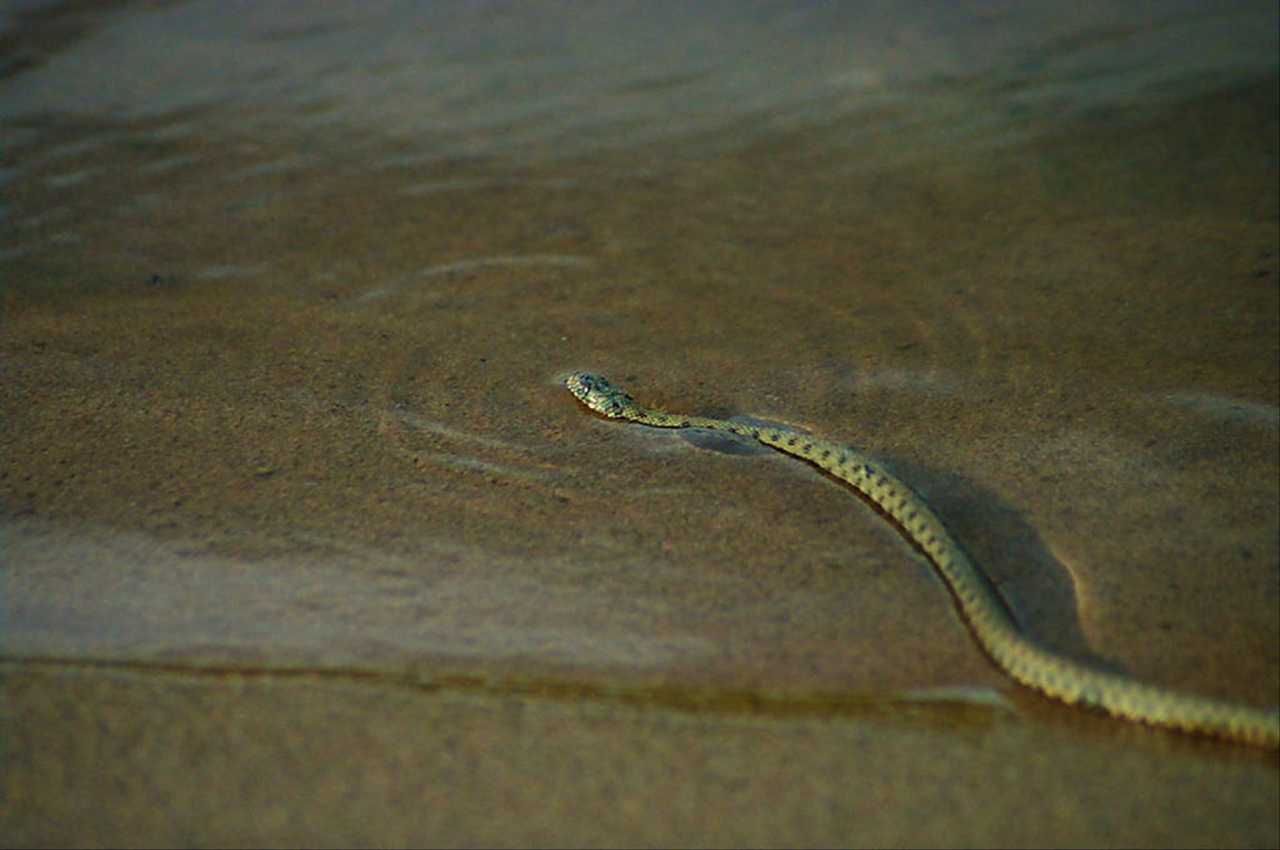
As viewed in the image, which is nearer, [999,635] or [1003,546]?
[999,635]

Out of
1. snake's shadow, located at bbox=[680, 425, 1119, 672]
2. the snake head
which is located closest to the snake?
snake's shadow, located at bbox=[680, 425, 1119, 672]

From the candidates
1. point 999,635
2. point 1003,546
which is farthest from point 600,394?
point 999,635

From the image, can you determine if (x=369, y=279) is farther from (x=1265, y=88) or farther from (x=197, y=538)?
(x=1265, y=88)

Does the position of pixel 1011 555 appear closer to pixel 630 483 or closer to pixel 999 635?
pixel 999 635

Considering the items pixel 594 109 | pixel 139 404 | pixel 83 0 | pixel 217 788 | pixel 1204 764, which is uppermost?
pixel 83 0

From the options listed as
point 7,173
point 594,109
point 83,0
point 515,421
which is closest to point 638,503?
point 515,421

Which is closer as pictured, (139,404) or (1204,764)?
(1204,764)
